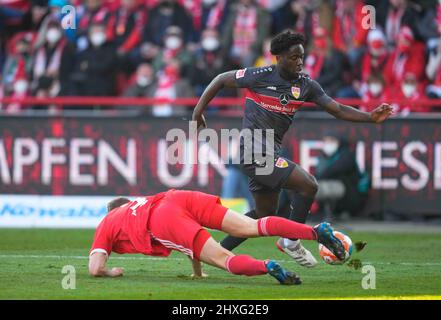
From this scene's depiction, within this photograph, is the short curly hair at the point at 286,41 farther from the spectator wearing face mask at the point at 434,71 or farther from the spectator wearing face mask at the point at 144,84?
the spectator wearing face mask at the point at 144,84

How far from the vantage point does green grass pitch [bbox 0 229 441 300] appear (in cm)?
934

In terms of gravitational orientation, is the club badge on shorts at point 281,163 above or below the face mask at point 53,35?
below

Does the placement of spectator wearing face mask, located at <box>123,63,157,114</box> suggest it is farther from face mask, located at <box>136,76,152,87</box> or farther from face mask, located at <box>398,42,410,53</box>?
face mask, located at <box>398,42,410,53</box>

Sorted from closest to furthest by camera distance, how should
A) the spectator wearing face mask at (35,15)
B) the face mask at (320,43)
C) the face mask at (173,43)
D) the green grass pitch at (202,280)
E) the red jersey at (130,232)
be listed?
the green grass pitch at (202,280) → the red jersey at (130,232) → the face mask at (320,43) → the face mask at (173,43) → the spectator wearing face mask at (35,15)

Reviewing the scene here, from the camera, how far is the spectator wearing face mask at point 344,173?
1739cm

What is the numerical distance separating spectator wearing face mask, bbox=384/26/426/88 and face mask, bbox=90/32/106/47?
523cm

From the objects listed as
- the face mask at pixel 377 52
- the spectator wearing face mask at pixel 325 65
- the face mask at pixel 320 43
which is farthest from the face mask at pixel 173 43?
the face mask at pixel 377 52

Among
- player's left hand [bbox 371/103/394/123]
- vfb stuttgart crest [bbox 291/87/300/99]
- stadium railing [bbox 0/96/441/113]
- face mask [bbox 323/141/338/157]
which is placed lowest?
face mask [bbox 323/141/338/157]

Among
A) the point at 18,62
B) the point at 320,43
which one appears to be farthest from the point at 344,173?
the point at 18,62

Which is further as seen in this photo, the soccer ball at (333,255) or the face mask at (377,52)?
the face mask at (377,52)

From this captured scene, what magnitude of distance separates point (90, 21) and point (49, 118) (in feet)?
11.6

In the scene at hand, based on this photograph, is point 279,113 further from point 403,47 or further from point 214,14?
point 214,14

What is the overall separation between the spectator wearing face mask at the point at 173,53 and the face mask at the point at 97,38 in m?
1.05

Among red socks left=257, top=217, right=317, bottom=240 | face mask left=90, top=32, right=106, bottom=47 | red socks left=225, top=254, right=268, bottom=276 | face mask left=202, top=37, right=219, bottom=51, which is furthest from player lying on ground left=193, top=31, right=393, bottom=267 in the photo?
face mask left=90, top=32, right=106, bottom=47
